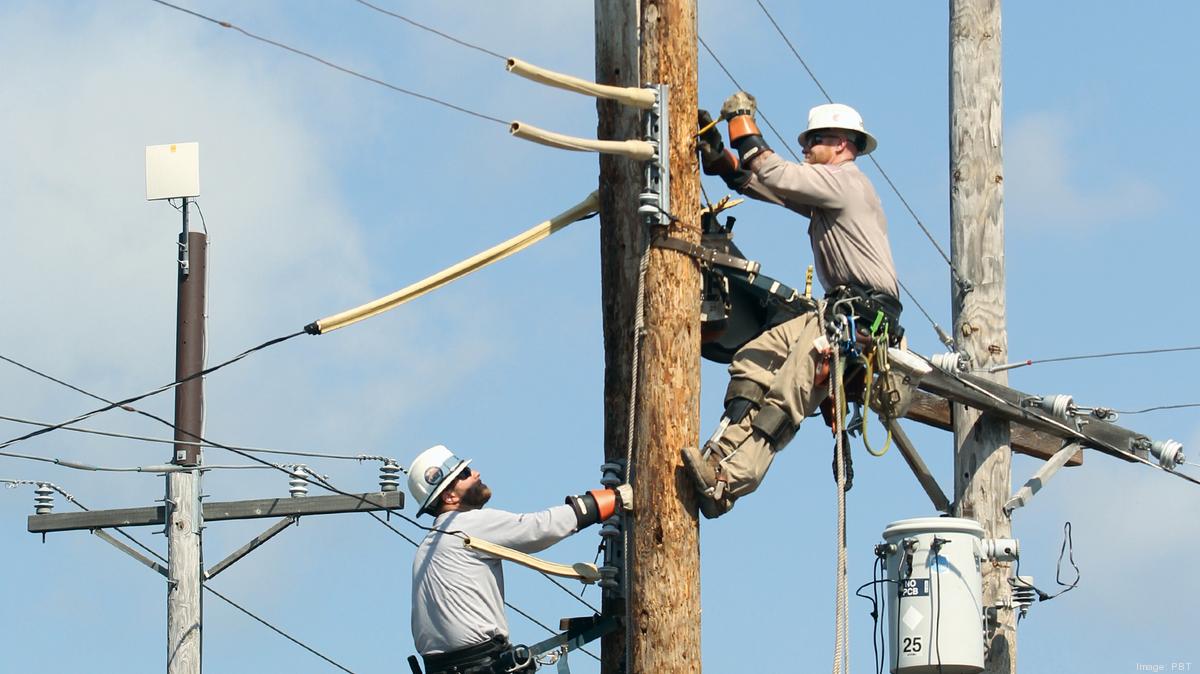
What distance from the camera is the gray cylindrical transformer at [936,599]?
1148 cm

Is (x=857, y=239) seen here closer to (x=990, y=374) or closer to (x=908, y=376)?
(x=908, y=376)

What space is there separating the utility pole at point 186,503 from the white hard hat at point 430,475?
564 cm

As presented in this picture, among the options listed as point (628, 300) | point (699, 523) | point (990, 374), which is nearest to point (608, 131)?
point (628, 300)

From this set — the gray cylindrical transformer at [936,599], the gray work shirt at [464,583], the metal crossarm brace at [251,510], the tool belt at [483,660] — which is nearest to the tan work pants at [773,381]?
the gray work shirt at [464,583]

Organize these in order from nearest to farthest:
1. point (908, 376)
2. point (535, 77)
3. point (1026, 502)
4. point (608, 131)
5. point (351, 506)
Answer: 1. point (535, 77)
2. point (608, 131)
3. point (908, 376)
4. point (1026, 502)
5. point (351, 506)

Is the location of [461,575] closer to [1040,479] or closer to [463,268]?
[463,268]

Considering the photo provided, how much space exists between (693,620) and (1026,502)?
4698mm

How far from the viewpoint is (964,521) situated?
1177cm

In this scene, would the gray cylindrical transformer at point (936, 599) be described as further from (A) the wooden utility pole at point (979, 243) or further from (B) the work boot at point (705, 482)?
(B) the work boot at point (705, 482)

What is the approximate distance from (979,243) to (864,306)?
10.4 feet

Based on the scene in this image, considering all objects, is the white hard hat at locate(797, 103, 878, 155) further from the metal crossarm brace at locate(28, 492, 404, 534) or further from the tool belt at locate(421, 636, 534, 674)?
the metal crossarm brace at locate(28, 492, 404, 534)

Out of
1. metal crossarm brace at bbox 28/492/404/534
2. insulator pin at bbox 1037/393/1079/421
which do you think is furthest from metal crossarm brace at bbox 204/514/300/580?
insulator pin at bbox 1037/393/1079/421

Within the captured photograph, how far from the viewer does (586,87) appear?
923 centimetres

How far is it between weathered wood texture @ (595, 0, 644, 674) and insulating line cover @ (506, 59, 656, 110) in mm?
256
